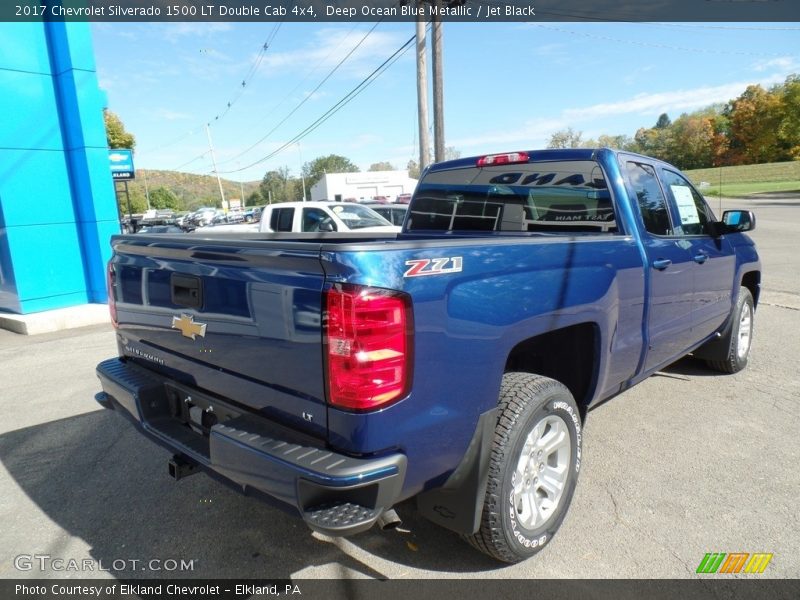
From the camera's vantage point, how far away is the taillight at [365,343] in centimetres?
185

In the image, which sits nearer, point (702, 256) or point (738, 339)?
point (702, 256)

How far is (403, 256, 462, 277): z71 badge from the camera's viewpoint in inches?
76.1

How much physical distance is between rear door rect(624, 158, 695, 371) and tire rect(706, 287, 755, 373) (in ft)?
3.90

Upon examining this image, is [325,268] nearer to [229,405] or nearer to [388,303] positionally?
[388,303]

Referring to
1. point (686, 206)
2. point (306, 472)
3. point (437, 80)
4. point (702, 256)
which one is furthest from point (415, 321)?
point (437, 80)

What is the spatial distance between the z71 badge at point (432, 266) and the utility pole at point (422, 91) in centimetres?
1144

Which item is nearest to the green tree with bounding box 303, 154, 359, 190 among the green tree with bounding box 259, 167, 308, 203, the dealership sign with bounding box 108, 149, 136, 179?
the green tree with bounding box 259, 167, 308, 203

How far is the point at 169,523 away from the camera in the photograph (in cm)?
296

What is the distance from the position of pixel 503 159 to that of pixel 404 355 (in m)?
2.37

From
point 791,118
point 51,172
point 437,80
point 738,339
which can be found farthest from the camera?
point 791,118

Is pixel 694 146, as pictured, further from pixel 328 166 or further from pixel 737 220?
pixel 737 220

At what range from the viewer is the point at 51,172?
8617 millimetres

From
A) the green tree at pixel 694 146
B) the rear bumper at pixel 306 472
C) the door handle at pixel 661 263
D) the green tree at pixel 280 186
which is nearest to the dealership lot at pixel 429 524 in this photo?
the rear bumper at pixel 306 472

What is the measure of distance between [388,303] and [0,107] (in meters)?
9.07
